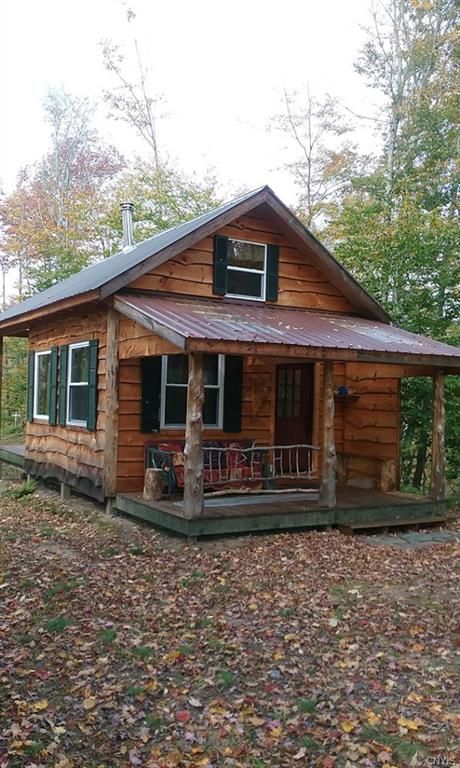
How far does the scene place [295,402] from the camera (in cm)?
1188

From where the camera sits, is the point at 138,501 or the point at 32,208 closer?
the point at 138,501

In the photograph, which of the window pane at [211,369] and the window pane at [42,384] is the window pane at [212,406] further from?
the window pane at [42,384]

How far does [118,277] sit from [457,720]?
6.88 metres

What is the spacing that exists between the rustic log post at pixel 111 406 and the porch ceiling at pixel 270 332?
54cm

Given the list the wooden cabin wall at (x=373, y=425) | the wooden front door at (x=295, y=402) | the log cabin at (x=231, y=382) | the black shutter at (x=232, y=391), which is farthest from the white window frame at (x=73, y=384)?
the wooden cabin wall at (x=373, y=425)

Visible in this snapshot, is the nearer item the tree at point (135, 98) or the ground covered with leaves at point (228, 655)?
the ground covered with leaves at point (228, 655)

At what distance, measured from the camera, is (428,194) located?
17.6 meters

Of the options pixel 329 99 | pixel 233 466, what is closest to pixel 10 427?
pixel 233 466

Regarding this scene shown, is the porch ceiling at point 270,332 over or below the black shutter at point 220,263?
below

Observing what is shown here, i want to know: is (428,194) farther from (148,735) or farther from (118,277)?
(148,735)

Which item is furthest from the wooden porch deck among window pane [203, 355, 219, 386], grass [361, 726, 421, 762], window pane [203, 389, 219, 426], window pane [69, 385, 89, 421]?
grass [361, 726, 421, 762]

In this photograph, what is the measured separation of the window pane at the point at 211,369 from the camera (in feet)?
34.8

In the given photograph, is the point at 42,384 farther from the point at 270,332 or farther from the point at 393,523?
the point at 393,523

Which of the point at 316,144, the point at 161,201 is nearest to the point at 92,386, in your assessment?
the point at 161,201
